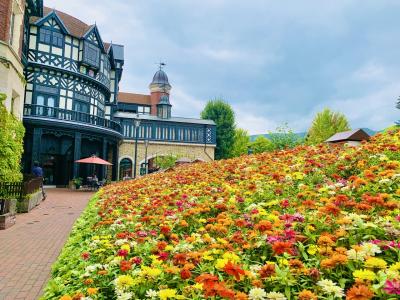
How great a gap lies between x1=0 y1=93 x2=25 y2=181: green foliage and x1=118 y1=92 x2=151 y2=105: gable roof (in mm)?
43034

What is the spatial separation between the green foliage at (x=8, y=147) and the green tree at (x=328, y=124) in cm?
4417

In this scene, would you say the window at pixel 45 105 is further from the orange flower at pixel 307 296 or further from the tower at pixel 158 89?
the tower at pixel 158 89

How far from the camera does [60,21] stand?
27.1 meters

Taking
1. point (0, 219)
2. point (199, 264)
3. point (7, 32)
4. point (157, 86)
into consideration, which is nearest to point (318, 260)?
point (199, 264)

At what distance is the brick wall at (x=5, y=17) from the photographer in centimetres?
1589

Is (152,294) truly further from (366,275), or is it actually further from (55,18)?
(55,18)

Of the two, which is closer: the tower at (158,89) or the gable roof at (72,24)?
the gable roof at (72,24)

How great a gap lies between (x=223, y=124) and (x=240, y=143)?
6582mm

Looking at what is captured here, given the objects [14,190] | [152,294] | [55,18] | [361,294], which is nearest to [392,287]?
[361,294]

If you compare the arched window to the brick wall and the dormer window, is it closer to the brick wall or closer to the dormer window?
the dormer window

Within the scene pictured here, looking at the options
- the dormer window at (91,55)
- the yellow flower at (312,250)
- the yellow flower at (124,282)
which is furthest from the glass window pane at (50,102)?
the yellow flower at (312,250)

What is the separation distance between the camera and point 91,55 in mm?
29172

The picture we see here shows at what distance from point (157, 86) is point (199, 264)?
56.8 meters

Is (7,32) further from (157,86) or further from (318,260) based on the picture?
(157,86)
